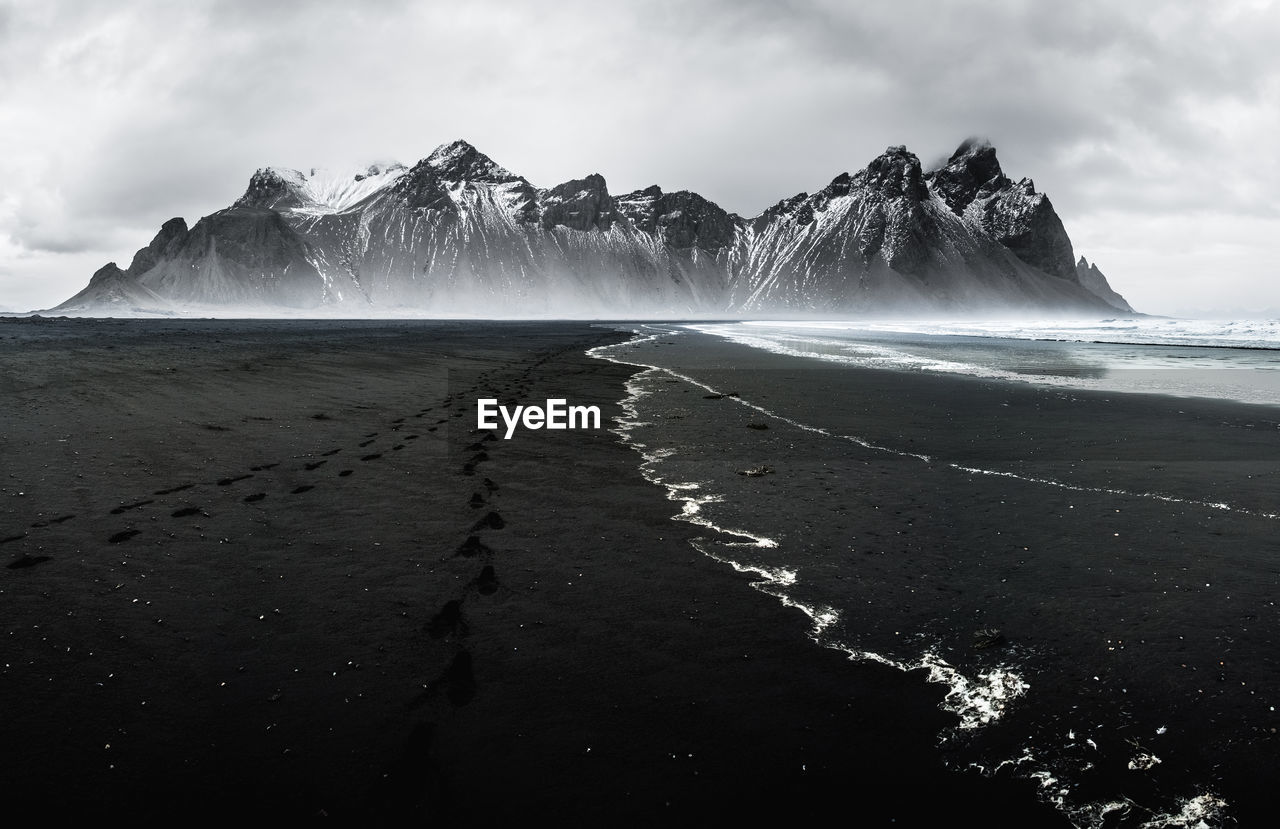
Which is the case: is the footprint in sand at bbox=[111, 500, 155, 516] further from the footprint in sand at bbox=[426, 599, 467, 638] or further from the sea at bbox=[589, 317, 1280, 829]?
the sea at bbox=[589, 317, 1280, 829]

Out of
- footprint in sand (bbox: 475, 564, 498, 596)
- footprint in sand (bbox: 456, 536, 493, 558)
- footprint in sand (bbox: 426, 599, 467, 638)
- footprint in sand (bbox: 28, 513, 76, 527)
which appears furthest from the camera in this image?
footprint in sand (bbox: 28, 513, 76, 527)

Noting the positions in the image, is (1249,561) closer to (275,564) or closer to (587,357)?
(275,564)

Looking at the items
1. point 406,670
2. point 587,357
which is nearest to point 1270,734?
point 406,670

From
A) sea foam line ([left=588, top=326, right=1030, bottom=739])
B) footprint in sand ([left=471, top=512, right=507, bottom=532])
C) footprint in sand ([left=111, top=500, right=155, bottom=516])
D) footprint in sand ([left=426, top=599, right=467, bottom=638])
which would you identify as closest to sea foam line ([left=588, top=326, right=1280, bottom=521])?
sea foam line ([left=588, top=326, right=1030, bottom=739])

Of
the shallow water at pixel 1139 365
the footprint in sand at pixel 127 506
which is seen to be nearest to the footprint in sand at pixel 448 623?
the footprint in sand at pixel 127 506

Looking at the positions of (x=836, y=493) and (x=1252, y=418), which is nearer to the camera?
(x=836, y=493)

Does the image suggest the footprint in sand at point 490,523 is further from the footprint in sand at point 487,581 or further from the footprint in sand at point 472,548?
the footprint in sand at point 487,581
